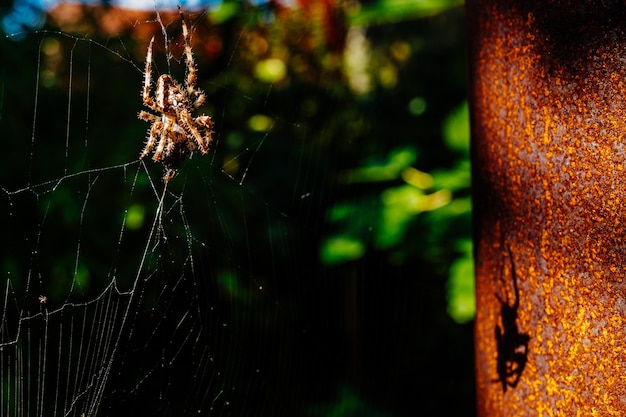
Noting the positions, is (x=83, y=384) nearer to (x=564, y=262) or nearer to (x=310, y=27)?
(x=564, y=262)

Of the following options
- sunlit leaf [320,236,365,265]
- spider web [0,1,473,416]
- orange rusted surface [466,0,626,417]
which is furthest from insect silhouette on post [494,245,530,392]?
sunlit leaf [320,236,365,265]

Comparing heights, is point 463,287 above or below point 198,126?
below

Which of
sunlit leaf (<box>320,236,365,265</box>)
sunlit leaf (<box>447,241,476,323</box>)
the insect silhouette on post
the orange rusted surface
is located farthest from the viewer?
sunlit leaf (<box>320,236,365,265</box>)

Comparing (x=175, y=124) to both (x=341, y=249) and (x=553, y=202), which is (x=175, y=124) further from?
(x=553, y=202)

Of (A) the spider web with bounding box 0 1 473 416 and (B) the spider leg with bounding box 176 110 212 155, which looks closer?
(B) the spider leg with bounding box 176 110 212 155

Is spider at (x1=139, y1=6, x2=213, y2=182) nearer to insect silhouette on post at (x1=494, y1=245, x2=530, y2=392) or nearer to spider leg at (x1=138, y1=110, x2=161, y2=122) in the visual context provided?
spider leg at (x1=138, y1=110, x2=161, y2=122)

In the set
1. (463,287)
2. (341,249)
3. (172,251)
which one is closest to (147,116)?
(172,251)

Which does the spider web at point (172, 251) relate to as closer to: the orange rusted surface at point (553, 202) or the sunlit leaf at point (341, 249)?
the sunlit leaf at point (341, 249)

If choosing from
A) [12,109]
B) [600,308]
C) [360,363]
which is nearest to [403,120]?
[360,363]
